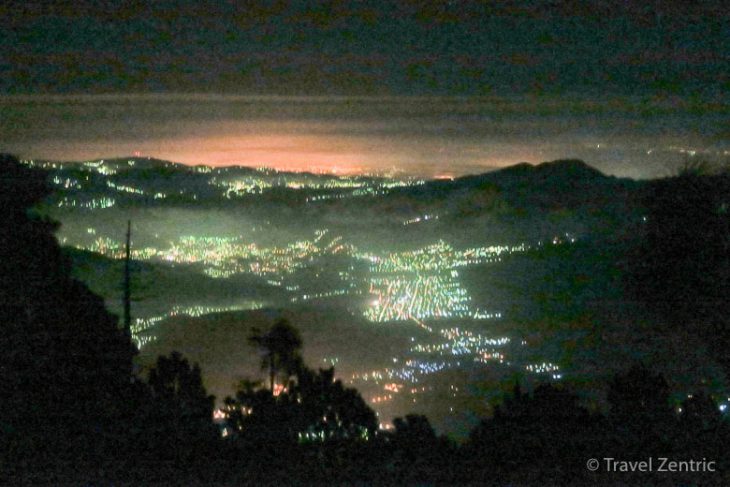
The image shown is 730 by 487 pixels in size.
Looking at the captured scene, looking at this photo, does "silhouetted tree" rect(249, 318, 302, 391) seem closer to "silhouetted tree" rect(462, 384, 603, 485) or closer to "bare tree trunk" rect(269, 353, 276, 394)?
"bare tree trunk" rect(269, 353, 276, 394)

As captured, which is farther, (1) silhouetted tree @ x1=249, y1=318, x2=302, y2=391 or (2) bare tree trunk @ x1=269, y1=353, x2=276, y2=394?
(1) silhouetted tree @ x1=249, y1=318, x2=302, y2=391

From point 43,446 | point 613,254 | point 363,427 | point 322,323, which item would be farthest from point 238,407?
point 322,323

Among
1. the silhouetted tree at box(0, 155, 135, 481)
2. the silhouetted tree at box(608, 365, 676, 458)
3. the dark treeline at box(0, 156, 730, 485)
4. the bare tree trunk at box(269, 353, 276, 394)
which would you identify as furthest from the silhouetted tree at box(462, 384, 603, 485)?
the bare tree trunk at box(269, 353, 276, 394)

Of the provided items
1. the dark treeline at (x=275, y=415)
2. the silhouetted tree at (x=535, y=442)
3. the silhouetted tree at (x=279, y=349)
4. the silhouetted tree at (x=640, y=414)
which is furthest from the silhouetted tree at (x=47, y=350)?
the silhouetted tree at (x=640, y=414)

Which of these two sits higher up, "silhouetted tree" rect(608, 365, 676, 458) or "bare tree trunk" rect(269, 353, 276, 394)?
"silhouetted tree" rect(608, 365, 676, 458)

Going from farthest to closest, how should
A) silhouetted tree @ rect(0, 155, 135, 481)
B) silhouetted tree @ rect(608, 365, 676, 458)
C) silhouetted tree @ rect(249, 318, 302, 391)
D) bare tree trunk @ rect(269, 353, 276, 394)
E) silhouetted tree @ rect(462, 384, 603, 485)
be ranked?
silhouetted tree @ rect(249, 318, 302, 391) < bare tree trunk @ rect(269, 353, 276, 394) < silhouetted tree @ rect(0, 155, 135, 481) < silhouetted tree @ rect(608, 365, 676, 458) < silhouetted tree @ rect(462, 384, 603, 485)

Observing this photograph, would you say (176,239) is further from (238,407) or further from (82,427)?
(82,427)

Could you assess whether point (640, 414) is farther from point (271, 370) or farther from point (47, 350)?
point (47, 350)

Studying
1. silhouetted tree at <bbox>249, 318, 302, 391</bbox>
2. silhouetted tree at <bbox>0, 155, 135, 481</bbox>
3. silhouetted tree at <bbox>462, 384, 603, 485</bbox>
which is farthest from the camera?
silhouetted tree at <bbox>249, 318, 302, 391</bbox>

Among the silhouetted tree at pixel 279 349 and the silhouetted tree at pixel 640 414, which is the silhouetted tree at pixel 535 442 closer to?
the silhouetted tree at pixel 640 414
